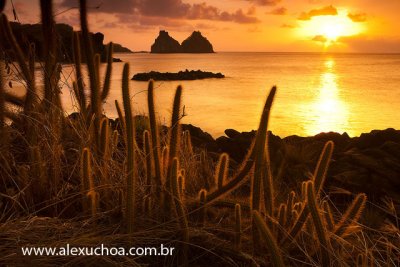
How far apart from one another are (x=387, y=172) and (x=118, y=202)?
2201 mm

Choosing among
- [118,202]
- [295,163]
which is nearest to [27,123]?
[118,202]

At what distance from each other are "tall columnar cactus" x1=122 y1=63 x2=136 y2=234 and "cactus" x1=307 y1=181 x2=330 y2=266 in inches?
24.0

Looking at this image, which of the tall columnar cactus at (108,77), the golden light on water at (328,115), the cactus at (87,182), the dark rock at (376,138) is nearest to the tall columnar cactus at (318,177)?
the cactus at (87,182)

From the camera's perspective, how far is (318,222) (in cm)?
162

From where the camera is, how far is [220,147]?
4234mm

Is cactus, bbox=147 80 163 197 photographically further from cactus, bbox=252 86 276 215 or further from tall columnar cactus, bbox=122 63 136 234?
cactus, bbox=252 86 276 215

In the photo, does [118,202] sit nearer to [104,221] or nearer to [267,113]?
[104,221]

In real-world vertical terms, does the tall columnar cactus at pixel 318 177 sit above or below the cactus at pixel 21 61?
below

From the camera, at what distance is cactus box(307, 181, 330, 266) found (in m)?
1.54

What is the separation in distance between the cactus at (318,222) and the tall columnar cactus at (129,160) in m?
0.61

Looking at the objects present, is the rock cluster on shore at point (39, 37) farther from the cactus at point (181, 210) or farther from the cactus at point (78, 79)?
the cactus at point (181, 210)

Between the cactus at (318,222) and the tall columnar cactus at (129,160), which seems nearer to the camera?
the cactus at (318,222)

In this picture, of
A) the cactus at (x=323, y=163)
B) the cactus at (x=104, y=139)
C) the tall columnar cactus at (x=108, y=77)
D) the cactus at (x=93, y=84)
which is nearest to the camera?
the cactus at (x=323, y=163)

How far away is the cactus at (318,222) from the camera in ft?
5.06
